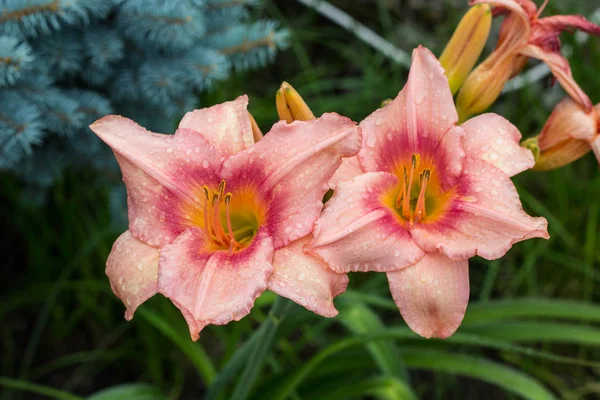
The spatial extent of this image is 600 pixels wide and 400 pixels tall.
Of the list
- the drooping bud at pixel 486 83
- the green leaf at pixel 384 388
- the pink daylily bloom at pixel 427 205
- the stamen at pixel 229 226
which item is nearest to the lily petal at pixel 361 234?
the pink daylily bloom at pixel 427 205

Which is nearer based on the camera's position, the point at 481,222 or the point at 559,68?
the point at 481,222

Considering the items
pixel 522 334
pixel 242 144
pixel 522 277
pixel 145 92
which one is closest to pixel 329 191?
pixel 242 144

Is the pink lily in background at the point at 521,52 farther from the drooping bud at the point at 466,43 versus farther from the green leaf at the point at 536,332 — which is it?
the green leaf at the point at 536,332

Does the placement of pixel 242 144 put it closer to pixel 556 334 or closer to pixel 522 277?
pixel 556 334

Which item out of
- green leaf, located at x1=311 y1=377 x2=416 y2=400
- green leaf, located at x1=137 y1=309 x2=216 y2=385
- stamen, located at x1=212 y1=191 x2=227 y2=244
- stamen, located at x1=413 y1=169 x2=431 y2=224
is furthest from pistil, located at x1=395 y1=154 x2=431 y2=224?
green leaf, located at x1=137 y1=309 x2=216 y2=385

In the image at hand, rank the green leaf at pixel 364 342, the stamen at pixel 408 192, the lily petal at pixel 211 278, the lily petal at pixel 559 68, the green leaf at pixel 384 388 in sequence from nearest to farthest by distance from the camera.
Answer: the lily petal at pixel 211 278 → the stamen at pixel 408 192 → the lily petal at pixel 559 68 → the green leaf at pixel 364 342 → the green leaf at pixel 384 388

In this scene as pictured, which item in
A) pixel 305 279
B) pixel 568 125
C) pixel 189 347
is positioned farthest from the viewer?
pixel 189 347

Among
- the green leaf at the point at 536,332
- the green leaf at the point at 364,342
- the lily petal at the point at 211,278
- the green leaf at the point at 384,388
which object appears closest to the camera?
the lily petal at the point at 211,278

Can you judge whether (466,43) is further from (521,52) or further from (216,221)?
(216,221)

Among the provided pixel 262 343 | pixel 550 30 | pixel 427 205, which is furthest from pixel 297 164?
pixel 550 30

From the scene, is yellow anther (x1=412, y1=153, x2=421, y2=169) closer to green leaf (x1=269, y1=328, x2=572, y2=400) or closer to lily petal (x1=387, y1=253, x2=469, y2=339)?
lily petal (x1=387, y1=253, x2=469, y2=339)
